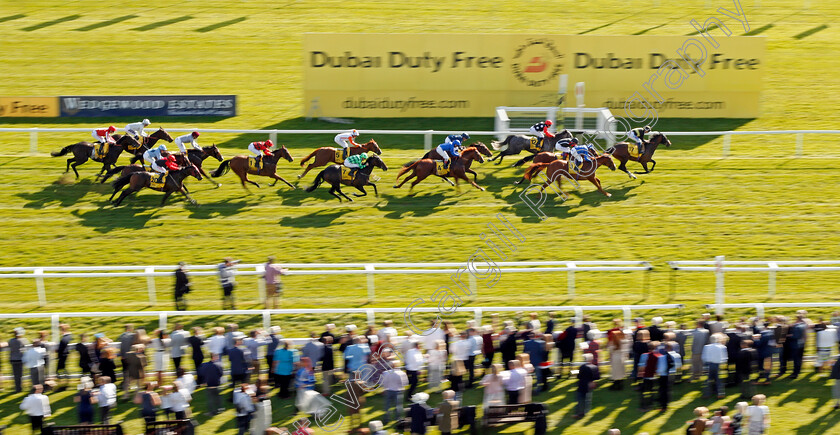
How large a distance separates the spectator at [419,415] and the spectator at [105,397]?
11.9 feet

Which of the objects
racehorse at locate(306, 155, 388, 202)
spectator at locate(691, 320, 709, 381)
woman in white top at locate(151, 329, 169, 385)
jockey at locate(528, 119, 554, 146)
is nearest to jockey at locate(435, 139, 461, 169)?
racehorse at locate(306, 155, 388, 202)

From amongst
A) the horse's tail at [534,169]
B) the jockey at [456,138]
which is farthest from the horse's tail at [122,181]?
the horse's tail at [534,169]

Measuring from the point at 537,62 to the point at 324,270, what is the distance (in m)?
10.5

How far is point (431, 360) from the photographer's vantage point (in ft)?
41.0

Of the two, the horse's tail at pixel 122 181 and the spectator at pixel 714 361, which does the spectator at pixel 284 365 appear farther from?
the horse's tail at pixel 122 181

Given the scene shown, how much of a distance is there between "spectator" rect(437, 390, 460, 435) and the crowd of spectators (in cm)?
14

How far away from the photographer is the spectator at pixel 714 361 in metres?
12.3

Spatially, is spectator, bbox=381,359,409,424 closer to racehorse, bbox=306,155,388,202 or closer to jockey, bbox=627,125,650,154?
racehorse, bbox=306,155,388,202

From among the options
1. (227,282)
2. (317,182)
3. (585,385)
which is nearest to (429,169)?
(317,182)

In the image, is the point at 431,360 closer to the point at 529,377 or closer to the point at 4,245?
the point at 529,377

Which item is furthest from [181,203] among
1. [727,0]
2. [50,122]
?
[727,0]

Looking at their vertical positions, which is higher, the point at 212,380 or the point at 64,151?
the point at 64,151

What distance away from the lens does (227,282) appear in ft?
46.8

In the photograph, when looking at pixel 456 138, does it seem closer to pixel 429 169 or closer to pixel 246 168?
pixel 429 169
